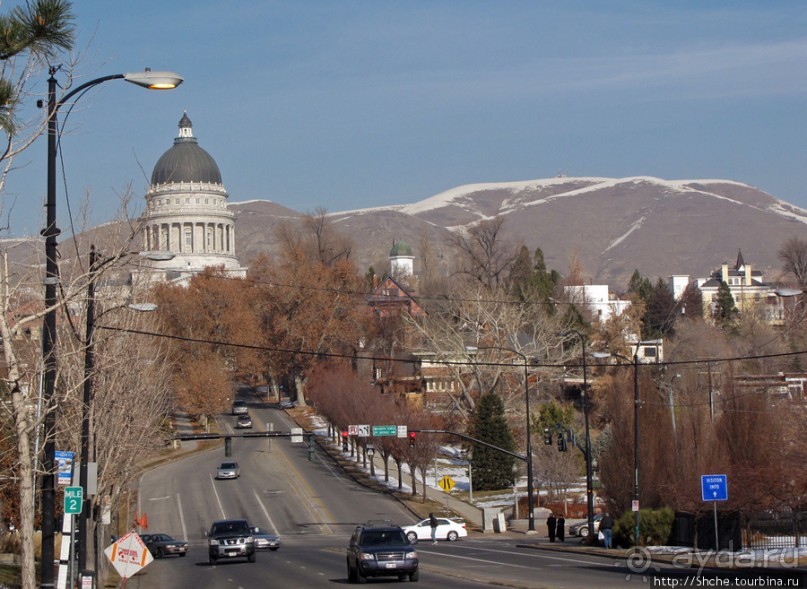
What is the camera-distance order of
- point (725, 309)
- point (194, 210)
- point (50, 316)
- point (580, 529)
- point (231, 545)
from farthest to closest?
point (194, 210)
point (725, 309)
point (580, 529)
point (231, 545)
point (50, 316)

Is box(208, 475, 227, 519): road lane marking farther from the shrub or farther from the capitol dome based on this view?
the capitol dome

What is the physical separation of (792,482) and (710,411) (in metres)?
12.6

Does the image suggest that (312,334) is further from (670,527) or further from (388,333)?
(670,527)

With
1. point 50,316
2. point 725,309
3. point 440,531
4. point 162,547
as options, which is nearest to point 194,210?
point 725,309

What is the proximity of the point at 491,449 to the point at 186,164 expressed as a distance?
110280mm

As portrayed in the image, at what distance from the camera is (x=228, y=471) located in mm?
80625

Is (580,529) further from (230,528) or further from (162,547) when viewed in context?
(230,528)

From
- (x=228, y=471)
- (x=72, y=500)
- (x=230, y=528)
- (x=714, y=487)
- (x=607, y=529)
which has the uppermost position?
(x=72, y=500)

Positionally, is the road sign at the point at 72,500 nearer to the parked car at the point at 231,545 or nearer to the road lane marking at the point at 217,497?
the parked car at the point at 231,545

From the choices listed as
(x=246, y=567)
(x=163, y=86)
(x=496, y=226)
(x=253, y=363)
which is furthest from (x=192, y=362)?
(x=163, y=86)

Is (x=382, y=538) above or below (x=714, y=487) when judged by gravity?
below

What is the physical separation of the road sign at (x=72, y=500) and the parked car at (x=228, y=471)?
57817 mm

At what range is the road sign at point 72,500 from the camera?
22.7m

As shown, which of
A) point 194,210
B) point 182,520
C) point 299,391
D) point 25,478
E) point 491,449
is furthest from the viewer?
point 194,210
